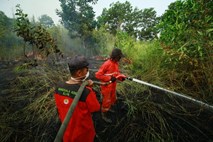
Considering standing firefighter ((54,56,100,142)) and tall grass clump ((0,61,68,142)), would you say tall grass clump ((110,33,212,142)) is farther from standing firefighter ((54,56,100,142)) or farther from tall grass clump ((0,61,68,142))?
tall grass clump ((0,61,68,142))

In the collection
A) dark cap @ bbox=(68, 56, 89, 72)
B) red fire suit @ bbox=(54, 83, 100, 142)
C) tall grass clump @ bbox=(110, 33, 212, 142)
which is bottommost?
tall grass clump @ bbox=(110, 33, 212, 142)

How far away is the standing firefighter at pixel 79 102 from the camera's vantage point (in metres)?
1.66

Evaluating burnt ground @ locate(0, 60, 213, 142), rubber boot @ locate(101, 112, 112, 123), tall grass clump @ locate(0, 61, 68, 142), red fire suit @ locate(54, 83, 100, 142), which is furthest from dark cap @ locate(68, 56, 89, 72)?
rubber boot @ locate(101, 112, 112, 123)

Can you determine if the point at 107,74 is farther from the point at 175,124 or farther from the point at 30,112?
the point at 30,112

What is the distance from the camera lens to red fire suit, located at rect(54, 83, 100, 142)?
166cm

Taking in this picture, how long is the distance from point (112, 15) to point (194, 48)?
48.2 feet

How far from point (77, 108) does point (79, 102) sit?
3.1 inches

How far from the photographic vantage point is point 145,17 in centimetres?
1806

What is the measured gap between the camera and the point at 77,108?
168 cm

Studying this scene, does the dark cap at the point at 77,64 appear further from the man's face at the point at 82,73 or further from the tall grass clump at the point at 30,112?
the tall grass clump at the point at 30,112

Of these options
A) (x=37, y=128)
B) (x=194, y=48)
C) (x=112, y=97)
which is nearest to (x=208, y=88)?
(x=194, y=48)

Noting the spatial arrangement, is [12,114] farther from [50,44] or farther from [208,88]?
[208,88]

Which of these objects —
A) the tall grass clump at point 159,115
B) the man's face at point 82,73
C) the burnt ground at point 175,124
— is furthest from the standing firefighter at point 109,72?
the man's face at point 82,73

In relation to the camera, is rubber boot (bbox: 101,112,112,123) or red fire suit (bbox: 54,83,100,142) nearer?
red fire suit (bbox: 54,83,100,142)
